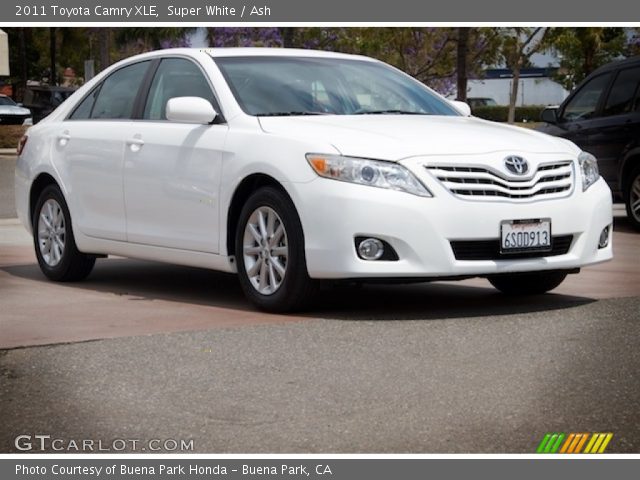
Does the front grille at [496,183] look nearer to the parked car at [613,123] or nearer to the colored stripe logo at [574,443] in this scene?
the colored stripe logo at [574,443]

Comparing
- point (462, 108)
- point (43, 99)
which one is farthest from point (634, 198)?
point (43, 99)

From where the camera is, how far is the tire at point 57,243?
10.4 metres

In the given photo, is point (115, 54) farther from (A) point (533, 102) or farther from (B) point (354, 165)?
(B) point (354, 165)

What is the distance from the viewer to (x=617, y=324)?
805 centimetres

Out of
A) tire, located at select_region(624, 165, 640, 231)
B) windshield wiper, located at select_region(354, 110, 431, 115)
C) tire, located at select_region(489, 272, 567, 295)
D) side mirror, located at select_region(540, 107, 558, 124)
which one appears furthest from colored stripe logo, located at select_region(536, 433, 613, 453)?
side mirror, located at select_region(540, 107, 558, 124)

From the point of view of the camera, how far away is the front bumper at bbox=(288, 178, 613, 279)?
8141 mm

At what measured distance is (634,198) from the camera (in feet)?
48.9

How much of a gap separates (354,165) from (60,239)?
10.2ft

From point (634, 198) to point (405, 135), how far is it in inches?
273

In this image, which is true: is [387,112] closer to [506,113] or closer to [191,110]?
[191,110]

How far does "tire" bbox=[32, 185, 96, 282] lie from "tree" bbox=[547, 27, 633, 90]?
127ft

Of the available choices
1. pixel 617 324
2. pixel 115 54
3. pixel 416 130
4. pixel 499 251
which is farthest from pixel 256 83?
pixel 115 54

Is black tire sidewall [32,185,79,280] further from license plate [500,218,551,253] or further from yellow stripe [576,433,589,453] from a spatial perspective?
yellow stripe [576,433,589,453]

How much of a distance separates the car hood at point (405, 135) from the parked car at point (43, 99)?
153 feet
